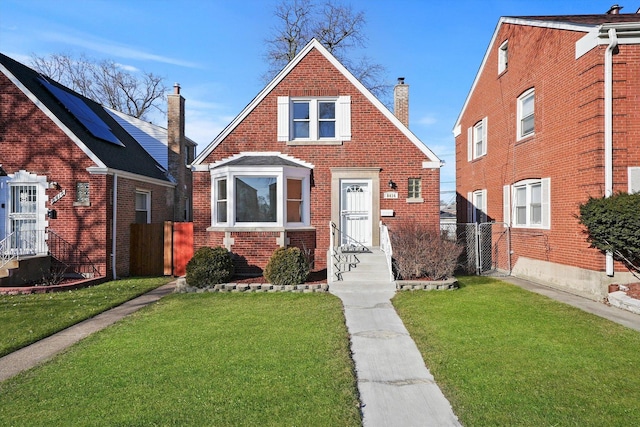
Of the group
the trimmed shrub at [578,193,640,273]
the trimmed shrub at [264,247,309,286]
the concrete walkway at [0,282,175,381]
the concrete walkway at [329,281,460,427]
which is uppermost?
the trimmed shrub at [578,193,640,273]

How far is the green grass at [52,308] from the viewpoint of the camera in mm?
7160

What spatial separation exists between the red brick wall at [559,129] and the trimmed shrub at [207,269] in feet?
30.1

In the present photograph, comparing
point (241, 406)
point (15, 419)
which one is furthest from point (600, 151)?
point (15, 419)

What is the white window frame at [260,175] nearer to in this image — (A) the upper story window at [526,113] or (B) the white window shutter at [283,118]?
(B) the white window shutter at [283,118]

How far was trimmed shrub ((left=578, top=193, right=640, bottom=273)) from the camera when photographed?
8562mm

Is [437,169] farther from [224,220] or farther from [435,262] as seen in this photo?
[224,220]

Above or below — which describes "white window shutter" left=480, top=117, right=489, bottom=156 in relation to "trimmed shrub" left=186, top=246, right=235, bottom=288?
above

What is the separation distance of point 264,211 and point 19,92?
8593 millimetres

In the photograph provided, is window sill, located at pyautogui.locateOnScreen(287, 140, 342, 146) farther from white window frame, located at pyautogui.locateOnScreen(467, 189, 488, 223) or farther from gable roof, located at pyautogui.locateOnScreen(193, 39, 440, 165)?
white window frame, located at pyautogui.locateOnScreen(467, 189, 488, 223)

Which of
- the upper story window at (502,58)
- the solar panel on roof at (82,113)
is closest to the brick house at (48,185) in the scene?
the solar panel on roof at (82,113)

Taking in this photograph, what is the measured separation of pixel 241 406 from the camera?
4.14 metres

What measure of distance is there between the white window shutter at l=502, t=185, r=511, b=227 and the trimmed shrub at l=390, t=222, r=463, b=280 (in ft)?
12.7

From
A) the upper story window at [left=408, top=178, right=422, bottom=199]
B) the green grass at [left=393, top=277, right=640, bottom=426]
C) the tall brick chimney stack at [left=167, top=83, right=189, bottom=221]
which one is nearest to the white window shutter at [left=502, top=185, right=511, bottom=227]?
the upper story window at [left=408, top=178, right=422, bottom=199]

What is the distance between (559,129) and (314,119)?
7269mm
